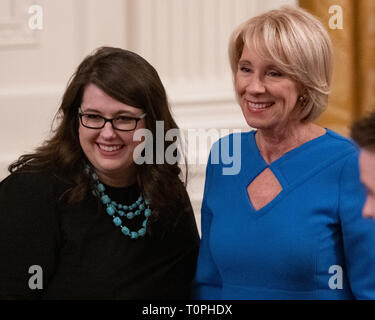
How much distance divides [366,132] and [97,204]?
2.34 feet

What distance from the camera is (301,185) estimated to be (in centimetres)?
126

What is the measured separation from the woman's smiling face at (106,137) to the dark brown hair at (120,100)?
16 millimetres

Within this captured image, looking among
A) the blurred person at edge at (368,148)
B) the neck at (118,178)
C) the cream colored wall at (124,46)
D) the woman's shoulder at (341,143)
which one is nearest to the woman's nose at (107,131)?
the neck at (118,178)

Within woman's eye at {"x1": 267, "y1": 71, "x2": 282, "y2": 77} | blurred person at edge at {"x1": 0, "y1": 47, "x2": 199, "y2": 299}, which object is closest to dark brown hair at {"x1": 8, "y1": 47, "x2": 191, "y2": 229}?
blurred person at edge at {"x1": 0, "y1": 47, "x2": 199, "y2": 299}

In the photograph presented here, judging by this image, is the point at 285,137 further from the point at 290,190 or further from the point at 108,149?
the point at 108,149

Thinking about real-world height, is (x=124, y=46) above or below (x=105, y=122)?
above

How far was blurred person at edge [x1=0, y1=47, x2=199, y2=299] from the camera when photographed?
1344 millimetres

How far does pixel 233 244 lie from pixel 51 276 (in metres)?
0.41

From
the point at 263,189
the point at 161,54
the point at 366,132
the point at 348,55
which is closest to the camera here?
the point at 366,132

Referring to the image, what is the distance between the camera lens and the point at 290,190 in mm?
1264

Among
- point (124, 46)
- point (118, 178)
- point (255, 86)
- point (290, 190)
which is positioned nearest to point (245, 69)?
point (255, 86)

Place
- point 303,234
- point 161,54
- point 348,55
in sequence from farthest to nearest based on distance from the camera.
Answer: point 161,54
point 348,55
point 303,234

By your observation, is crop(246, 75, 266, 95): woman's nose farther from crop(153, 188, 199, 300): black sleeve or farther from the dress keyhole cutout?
crop(153, 188, 199, 300): black sleeve
